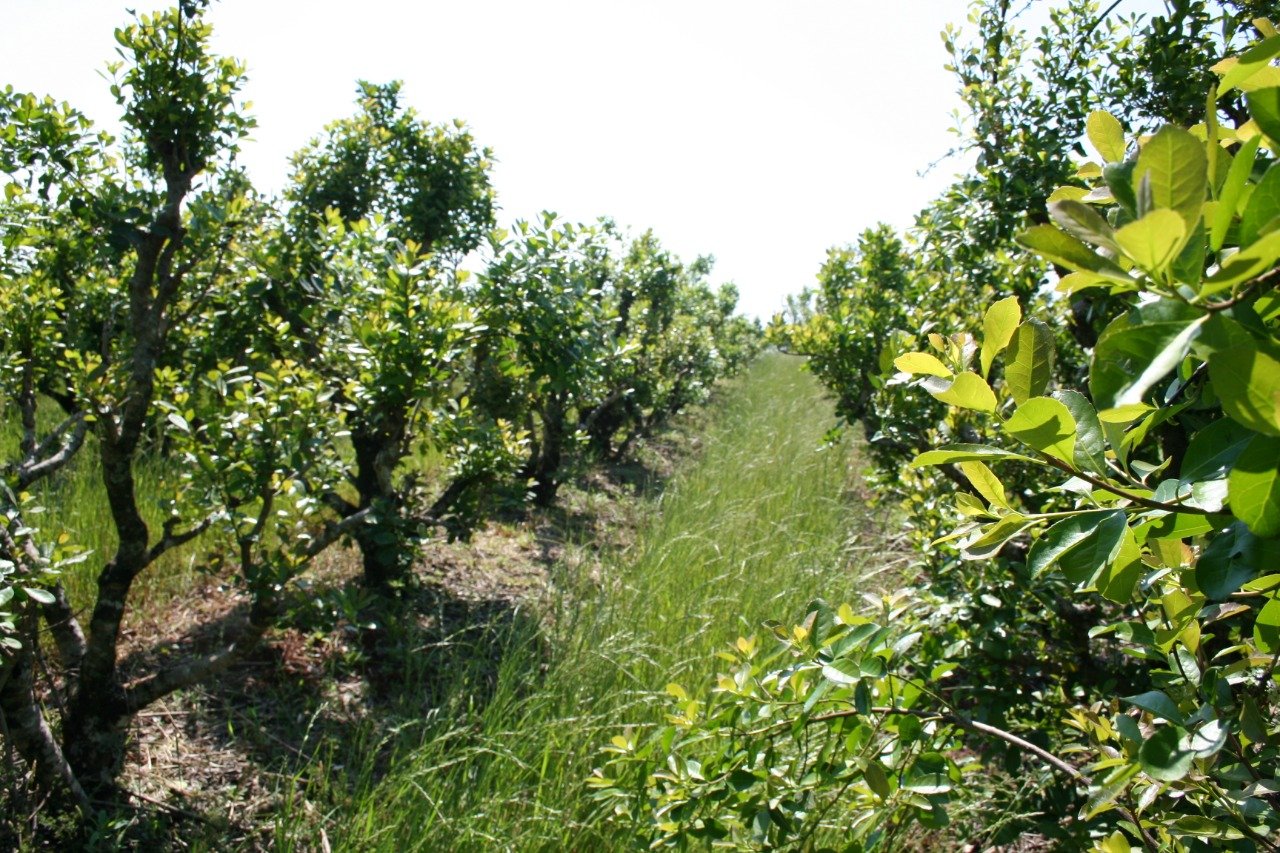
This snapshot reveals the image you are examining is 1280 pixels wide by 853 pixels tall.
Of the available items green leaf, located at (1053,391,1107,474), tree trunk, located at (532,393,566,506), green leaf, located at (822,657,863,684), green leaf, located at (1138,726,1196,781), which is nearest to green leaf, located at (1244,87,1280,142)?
green leaf, located at (1053,391,1107,474)

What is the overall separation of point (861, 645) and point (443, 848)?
1379 mm

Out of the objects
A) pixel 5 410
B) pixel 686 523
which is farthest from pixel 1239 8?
pixel 5 410

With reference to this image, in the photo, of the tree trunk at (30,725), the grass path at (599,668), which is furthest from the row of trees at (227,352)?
the grass path at (599,668)

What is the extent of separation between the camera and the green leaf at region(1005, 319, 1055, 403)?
0.67m

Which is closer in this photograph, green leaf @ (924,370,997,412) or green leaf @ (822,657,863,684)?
green leaf @ (924,370,997,412)

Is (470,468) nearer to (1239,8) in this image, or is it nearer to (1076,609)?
(1076,609)

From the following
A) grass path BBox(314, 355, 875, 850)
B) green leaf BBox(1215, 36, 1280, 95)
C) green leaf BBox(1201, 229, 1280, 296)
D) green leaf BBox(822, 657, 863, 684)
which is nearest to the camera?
green leaf BBox(1201, 229, 1280, 296)

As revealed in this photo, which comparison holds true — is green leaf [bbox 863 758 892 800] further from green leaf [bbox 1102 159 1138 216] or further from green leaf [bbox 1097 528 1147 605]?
green leaf [bbox 1102 159 1138 216]

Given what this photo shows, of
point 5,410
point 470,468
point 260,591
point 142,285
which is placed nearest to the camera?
point 142,285

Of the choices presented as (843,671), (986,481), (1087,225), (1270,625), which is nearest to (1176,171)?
(1087,225)

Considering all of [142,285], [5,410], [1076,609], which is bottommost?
[1076,609]

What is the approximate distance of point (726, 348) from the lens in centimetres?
1112

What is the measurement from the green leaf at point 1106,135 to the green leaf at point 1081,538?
0.30 meters

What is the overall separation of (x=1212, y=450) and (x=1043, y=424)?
153 millimetres
